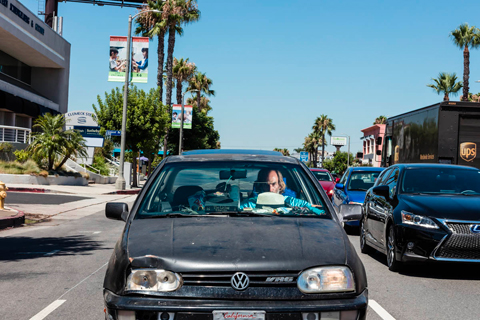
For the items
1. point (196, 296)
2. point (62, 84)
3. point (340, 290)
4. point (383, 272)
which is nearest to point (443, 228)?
point (383, 272)

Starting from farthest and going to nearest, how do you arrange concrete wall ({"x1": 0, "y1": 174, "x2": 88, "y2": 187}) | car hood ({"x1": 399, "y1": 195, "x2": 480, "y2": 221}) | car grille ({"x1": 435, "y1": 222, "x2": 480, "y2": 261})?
concrete wall ({"x1": 0, "y1": 174, "x2": 88, "y2": 187}), car hood ({"x1": 399, "y1": 195, "x2": 480, "y2": 221}), car grille ({"x1": 435, "y1": 222, "x2": 480, "y2": 261})

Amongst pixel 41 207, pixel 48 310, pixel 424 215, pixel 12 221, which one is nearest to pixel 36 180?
pixel 41 207

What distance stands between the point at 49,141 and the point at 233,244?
28.6 metres

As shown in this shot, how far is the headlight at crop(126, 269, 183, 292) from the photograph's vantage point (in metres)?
3.51

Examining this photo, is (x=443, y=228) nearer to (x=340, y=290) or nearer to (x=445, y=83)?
(x=340, y=290)

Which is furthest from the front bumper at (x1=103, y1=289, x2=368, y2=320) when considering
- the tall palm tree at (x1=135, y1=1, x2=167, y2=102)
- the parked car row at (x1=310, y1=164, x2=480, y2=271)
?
the tall palm tree at (x1=135, y1=1, x2=167, y2=102)

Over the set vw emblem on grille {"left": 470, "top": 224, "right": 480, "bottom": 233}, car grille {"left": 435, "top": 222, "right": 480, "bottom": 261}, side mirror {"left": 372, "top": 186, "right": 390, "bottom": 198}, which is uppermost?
side mirror {"left": 372, "top": 186, "right": 390, "bottom": 198}

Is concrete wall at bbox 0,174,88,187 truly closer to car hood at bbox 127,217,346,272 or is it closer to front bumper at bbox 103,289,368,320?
car hood at bbox 127,217,346,272

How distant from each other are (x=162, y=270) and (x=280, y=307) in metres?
0.76

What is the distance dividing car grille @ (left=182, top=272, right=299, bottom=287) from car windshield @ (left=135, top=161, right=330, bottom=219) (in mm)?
933

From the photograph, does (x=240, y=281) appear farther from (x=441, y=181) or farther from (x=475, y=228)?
(x=441, y=181)

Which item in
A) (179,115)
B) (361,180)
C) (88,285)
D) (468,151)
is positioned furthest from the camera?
(179,115)

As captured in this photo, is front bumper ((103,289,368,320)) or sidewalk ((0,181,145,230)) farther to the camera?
sidewalk ((0,181,145,230))

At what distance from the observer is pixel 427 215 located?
306 inches
